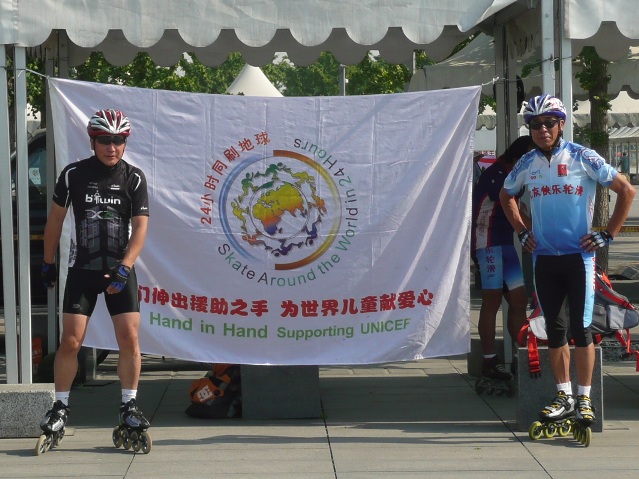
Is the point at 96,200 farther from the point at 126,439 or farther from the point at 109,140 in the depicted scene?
the point at 126,439

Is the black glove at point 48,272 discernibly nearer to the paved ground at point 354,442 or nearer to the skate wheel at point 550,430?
the paved ground at point 354,442

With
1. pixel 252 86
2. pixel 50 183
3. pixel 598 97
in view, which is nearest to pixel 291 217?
pixel 50 183

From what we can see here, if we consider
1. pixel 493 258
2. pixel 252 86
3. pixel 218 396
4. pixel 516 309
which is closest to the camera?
pixel 218 396

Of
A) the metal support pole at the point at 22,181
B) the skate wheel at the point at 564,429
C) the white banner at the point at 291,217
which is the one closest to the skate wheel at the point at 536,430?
the skate wheel at the point at 564,429

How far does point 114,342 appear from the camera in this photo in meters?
7.92

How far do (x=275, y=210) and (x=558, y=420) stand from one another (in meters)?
2.30

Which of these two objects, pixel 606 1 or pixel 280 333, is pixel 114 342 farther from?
pixel 606 1

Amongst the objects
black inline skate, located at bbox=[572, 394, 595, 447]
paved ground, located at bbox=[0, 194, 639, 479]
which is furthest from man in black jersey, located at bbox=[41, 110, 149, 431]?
black inline skate, located at bbox=[572, 394, 595, 447]

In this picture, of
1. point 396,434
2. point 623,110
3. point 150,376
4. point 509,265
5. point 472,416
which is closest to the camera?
point 396,434

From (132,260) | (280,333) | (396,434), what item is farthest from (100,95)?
(396,434)

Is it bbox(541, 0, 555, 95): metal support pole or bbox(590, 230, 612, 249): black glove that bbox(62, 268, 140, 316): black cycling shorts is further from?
bbox(541, 0, 555, 95): metal support pole

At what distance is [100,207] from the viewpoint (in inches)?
288

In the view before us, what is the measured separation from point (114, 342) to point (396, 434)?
1.98 meters

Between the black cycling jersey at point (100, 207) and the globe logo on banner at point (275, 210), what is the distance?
2.53 feet
